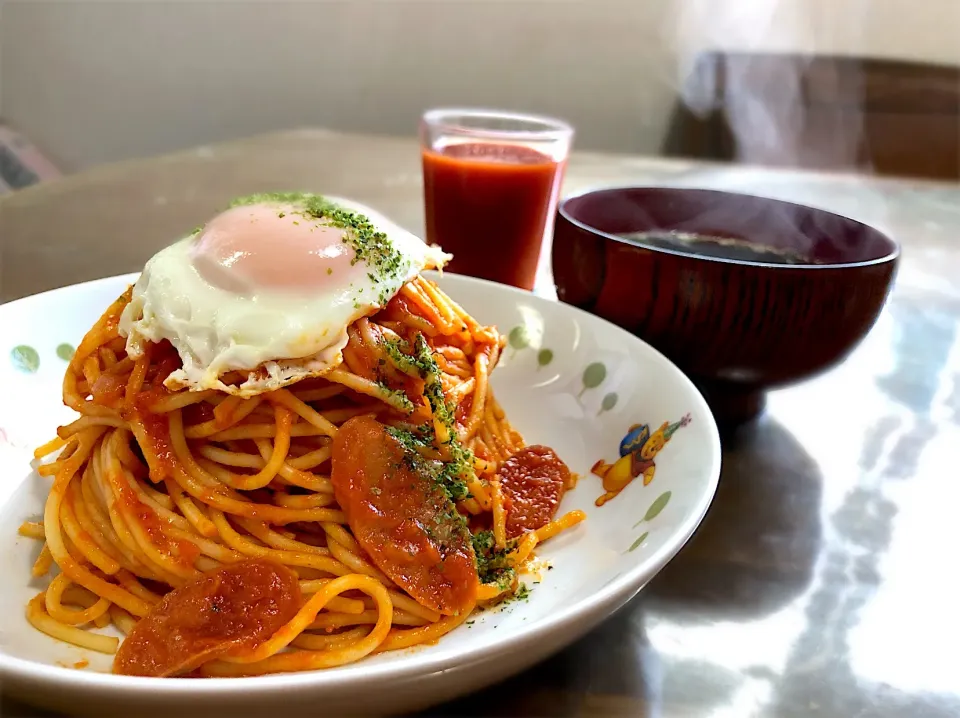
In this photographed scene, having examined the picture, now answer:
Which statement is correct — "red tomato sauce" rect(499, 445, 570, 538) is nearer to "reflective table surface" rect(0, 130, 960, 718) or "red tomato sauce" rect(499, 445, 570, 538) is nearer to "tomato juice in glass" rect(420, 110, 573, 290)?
"reflective table surface" rect(0, 130, 960, 718)

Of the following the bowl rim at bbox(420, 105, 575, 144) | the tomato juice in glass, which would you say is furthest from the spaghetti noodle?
the bowl rim at bbox(420, 105, 575, 144)

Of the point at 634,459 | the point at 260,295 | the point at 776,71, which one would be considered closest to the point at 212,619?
the point at 260,295

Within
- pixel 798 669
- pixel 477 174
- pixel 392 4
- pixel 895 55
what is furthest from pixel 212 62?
pixel 798 669

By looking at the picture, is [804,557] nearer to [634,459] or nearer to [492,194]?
[634,459]

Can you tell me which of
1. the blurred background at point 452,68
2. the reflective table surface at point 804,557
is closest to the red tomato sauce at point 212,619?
the reflective table surface at point 804,557

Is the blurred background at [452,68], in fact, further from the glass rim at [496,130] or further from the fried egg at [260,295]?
the fried egg at [260,295]

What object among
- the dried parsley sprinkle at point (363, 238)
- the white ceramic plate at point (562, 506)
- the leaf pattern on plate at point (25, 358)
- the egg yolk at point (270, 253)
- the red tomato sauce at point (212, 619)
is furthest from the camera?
the leaf pattern on plate at point (25, 358)

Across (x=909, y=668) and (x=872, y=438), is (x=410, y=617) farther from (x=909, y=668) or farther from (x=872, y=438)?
(x=872, y=438)
